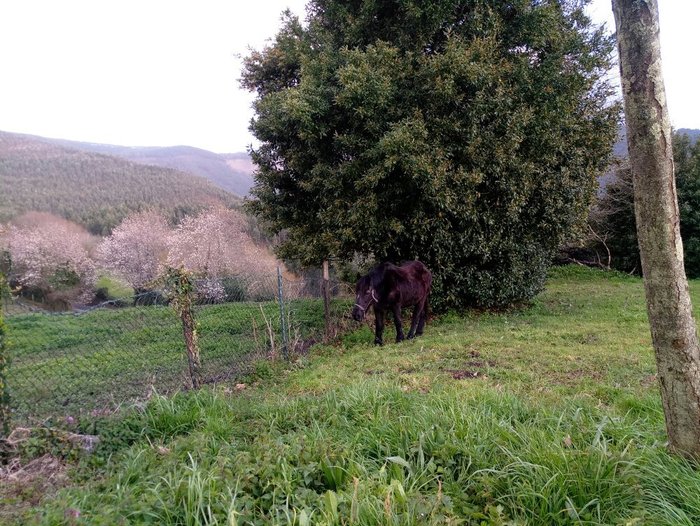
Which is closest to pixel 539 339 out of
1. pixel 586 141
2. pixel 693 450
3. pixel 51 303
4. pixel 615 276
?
pixel 693 450

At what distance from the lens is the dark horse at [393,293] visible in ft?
28.2

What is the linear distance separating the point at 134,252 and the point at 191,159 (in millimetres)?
53717

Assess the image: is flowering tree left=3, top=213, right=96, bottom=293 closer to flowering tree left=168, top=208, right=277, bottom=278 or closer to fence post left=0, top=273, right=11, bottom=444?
flowering tree left=168, top=208, right=277, bottom=278

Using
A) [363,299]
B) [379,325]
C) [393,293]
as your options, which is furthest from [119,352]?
[393,293]

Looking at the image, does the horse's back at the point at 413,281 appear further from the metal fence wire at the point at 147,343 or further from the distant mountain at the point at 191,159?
the distant mountain at the point at 191,159

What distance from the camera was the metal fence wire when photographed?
5.94 meters

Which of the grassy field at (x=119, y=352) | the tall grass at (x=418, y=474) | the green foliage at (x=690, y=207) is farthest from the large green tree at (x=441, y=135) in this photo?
the green foliage at (x=690, y=207)

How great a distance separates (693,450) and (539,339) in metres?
5.52

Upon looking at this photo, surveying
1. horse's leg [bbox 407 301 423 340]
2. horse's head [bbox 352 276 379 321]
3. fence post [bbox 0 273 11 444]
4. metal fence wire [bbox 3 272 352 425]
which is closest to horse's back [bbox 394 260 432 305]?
horse's leg [bbox 407 301 423 340]

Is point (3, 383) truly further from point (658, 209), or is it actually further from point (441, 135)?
point (441, 135)

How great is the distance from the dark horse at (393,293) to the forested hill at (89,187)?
3023 centimetres

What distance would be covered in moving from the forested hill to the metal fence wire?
25.4 m

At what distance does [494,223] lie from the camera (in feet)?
34.3

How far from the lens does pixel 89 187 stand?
4425 cm
